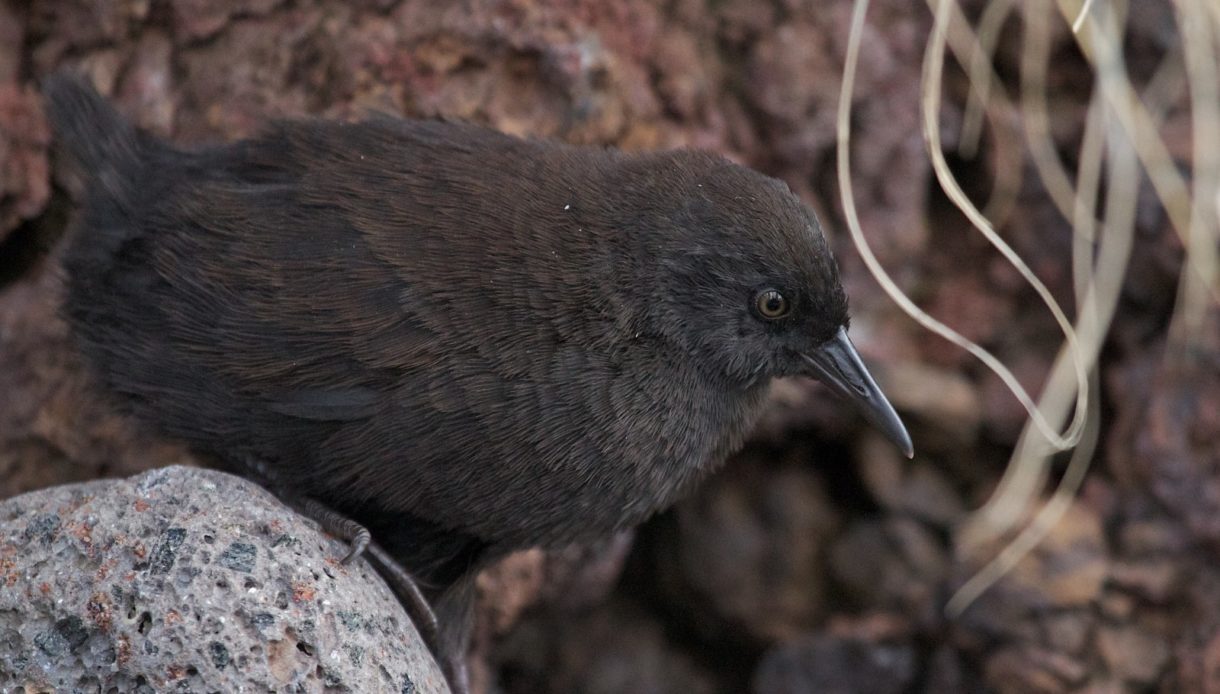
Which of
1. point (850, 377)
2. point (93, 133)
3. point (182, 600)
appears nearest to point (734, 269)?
point (850, 377)

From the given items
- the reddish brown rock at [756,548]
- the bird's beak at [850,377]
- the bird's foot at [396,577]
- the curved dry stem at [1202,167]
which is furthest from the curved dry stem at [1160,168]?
the bird's foot at [396,577]

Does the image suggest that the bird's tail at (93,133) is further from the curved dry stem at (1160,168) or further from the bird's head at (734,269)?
the curved dry stem at (1160,168)

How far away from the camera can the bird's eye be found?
3.27 meters

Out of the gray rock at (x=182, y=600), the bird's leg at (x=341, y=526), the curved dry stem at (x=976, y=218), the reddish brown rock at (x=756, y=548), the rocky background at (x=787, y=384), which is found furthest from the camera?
the reddish brown rock at (x=756, y=548)

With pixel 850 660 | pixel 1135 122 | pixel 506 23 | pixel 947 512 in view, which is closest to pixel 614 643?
pixel 850 660

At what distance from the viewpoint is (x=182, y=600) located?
2520mm

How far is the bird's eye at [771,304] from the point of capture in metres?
3.27

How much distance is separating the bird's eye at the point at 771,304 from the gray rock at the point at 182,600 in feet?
3.78

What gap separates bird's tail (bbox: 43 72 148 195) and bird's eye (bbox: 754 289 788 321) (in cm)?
167

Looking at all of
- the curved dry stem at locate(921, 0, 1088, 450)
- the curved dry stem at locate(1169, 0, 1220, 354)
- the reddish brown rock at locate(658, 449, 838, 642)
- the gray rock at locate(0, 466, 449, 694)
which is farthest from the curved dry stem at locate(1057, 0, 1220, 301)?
the gray rock at locate(0, 466, 449, 694)

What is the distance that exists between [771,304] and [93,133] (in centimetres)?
185

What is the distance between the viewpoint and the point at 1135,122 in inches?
168

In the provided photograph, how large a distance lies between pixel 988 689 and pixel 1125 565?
0.57 m

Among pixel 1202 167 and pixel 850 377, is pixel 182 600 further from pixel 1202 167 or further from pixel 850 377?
pixel 1202 167
